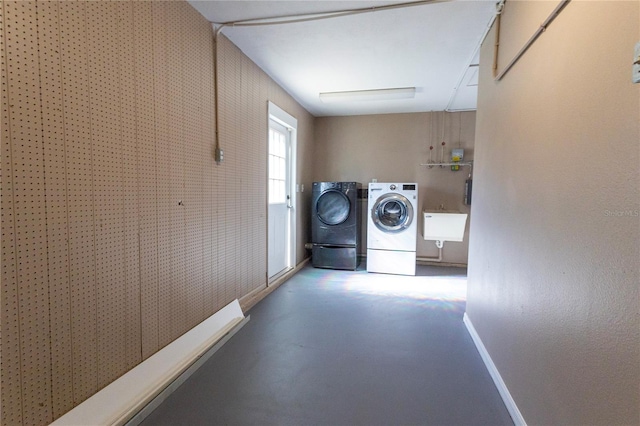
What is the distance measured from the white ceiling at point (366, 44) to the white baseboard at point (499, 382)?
2388 millimetres

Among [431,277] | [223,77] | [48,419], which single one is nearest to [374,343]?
[48,419]

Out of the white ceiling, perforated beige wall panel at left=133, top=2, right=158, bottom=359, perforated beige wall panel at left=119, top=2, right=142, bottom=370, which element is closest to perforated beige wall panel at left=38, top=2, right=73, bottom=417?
perforated beige wall panel at left=119, top=2, right=142, bottom=370

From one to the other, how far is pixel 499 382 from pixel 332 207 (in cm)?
305

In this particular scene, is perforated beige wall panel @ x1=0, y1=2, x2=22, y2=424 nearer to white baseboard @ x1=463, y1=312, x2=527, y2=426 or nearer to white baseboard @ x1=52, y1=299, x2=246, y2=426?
white baseboard @ x1=52, y1=299, x2=246, y2=426

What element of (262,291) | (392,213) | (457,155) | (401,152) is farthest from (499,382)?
(401,152)

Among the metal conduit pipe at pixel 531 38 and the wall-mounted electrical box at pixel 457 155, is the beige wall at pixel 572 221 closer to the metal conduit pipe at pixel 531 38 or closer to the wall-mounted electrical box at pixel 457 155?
the metal conduit pipe at pixel 531 38

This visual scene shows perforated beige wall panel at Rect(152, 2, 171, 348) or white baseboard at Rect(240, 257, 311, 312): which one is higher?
perforated beige wall panel at Rect(152, 2, 171, 348)

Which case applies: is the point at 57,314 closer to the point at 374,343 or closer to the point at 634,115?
the point at 374,343

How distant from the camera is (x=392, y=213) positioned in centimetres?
435

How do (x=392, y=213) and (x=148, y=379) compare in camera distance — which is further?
(x=392, y=213)

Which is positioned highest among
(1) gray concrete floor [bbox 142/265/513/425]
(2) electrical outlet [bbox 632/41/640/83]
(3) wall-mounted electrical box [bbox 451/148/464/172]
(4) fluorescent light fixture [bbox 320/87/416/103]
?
(4) fluorescent light fixture [bbox 320/87/416/103]

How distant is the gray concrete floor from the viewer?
1.55m

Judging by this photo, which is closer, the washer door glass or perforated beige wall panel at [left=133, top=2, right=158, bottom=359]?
perforated beige wall panel at [left=133, top=2, right=158, bottom=359]

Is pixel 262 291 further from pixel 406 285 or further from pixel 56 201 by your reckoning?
pixel 56 201
